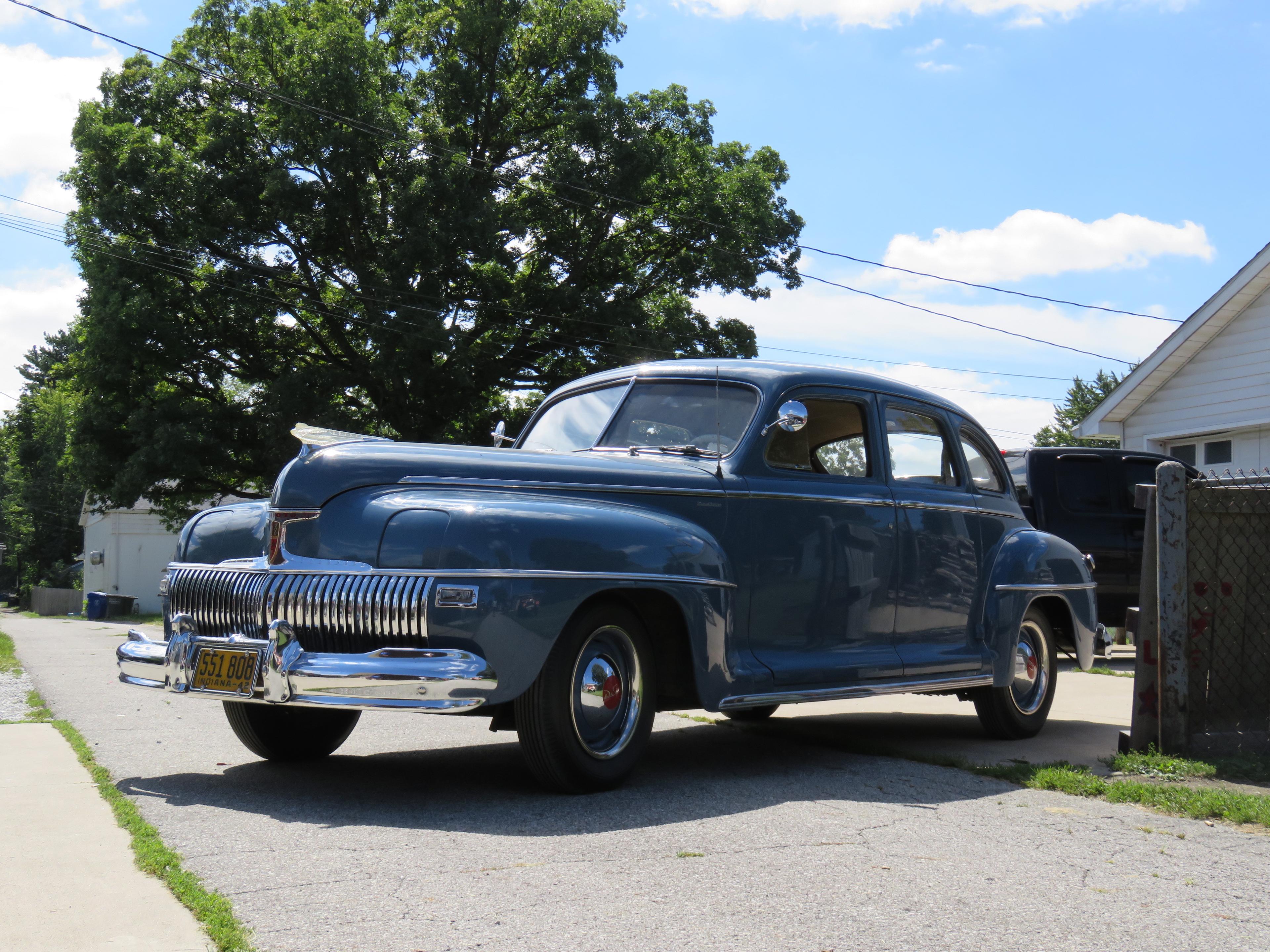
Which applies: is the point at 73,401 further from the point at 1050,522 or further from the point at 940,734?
the point at 940,734

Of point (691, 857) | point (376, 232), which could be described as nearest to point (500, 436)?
point (691, 857)

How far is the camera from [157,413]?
81.8 ft

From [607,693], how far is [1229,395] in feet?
47.9

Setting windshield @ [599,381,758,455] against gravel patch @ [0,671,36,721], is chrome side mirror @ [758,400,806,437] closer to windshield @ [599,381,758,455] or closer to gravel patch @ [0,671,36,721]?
windshield @ [599,381,758,455]

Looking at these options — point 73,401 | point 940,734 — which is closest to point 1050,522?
point 940,734

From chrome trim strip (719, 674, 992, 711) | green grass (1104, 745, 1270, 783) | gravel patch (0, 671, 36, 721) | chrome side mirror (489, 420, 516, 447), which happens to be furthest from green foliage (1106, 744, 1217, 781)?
gravel patch (0, 671, 36, 721)

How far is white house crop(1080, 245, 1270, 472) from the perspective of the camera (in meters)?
16.3

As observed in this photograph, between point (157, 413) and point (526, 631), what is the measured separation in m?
22.4

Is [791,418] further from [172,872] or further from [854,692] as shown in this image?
[172,872]

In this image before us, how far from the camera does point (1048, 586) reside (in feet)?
24.5

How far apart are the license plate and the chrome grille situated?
142 mm

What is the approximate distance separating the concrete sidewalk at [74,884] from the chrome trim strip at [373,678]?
776 mm

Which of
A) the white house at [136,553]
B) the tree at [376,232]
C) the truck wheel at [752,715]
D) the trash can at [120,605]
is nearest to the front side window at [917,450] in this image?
the truck wheel at [752,715]

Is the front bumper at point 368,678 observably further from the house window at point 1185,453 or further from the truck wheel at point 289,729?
the house window at point 1185,453
